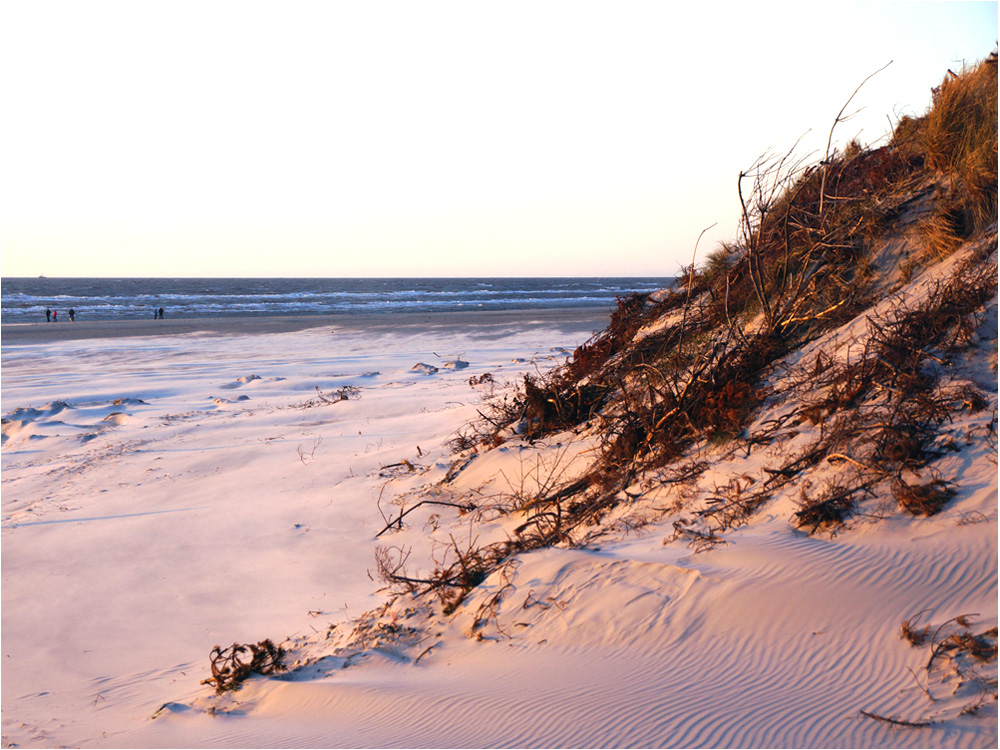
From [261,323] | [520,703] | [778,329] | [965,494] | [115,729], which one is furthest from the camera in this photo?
[261,323]

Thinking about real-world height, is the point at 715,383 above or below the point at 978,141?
below

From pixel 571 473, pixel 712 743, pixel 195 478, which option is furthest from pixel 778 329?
pixel 195 478

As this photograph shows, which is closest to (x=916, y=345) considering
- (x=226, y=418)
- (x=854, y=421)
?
(x=854, y=421)

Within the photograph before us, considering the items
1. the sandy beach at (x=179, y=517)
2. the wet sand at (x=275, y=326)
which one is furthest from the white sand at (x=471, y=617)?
the wet sand at (x=275, y=326)

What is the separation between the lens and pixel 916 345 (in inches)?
178

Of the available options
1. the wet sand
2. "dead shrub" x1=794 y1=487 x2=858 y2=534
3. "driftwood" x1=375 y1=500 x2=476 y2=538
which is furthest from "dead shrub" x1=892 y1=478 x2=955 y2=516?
the wet sand

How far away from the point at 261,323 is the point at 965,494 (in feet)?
94.6

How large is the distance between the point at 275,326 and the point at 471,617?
25560 millimetres

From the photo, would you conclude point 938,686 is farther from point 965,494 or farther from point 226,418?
point 226,418

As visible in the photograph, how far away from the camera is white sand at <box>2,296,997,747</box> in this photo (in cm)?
273

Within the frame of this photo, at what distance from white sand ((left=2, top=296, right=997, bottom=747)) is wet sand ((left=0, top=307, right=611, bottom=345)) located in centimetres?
1734

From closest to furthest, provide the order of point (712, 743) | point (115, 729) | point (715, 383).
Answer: point (712, 743) → point (115, 729) → point (715, 383)

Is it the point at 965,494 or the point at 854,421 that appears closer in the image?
the point at 965,494

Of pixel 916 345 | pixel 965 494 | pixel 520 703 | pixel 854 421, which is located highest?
pixel 916 345
